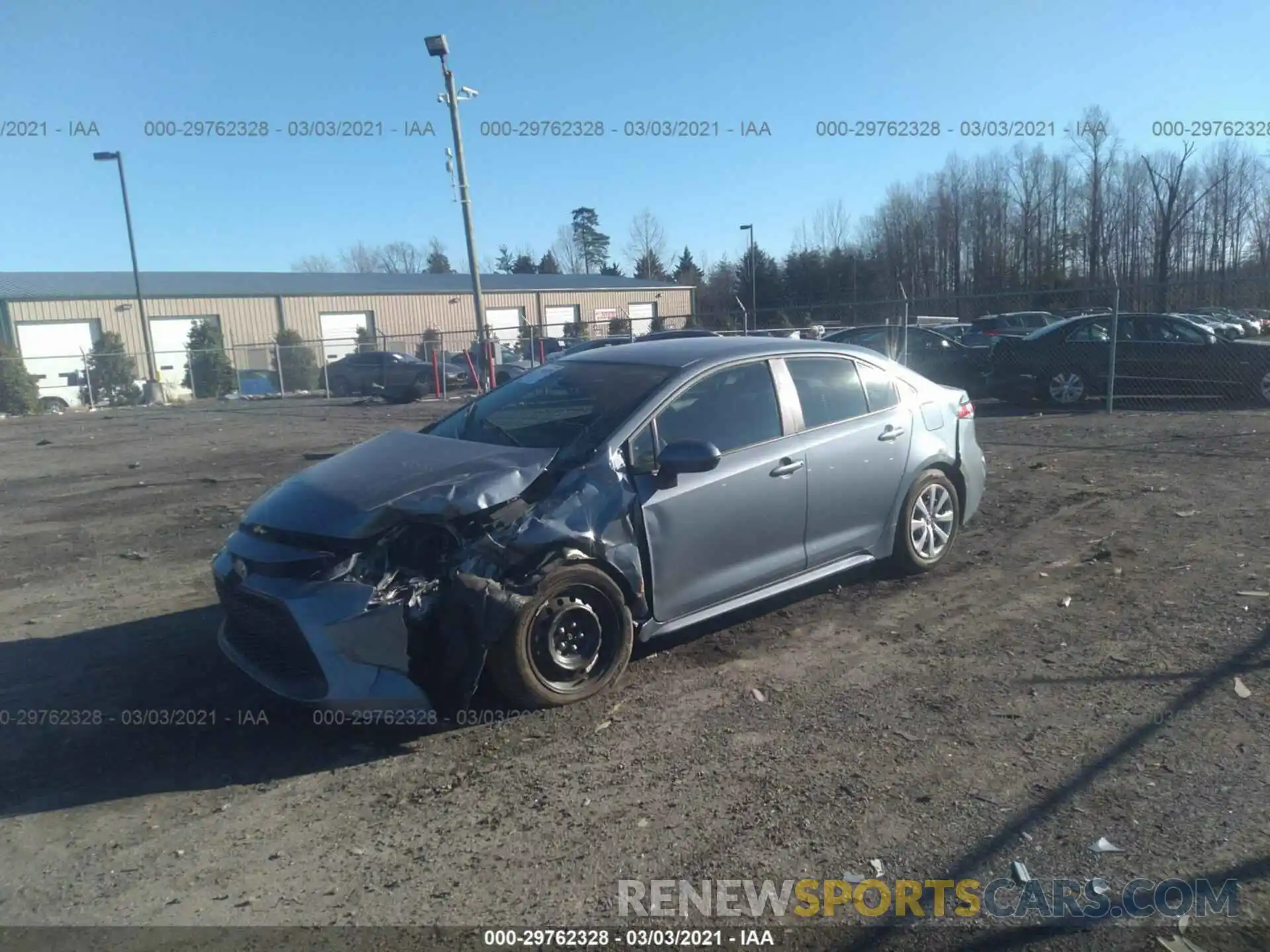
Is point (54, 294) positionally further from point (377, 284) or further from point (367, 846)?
point (367, 846)

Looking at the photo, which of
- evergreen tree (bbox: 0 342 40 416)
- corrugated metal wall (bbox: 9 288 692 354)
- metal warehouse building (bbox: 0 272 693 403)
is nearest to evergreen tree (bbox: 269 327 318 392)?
metal warehouse building (bbox: 0 272 693 403)

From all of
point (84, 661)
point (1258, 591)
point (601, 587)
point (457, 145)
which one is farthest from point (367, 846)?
point (457, 145)

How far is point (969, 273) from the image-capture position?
176 feet

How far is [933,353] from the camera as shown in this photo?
1750 centimetres

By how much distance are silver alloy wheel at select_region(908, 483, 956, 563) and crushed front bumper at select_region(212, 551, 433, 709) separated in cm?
357

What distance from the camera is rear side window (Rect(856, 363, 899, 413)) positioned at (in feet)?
19.9

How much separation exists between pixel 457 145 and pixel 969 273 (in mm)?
39573

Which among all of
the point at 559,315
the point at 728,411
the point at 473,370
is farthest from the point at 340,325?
the point at 728,411

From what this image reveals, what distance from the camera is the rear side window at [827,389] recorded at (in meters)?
5.66

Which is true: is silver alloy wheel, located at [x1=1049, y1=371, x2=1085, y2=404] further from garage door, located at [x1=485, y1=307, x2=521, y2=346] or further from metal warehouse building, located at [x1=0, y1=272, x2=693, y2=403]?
garage door, located at [x1=485, y1=307, x2=521, y2=346]

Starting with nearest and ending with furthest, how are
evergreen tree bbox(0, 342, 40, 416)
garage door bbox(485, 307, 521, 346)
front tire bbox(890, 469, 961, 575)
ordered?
1. front tire bbox(890, 469, 961, 575)
2. evergreen tree bbox(0, 342, 40, 416)
3. garage door bbox(485, 307, 521, 346)

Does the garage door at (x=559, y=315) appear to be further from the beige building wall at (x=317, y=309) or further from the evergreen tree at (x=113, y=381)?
the evergreen tree at (x=113, y=381)

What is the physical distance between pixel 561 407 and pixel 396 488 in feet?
4.10

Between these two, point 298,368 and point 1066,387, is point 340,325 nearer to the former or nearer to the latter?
point 298,368
